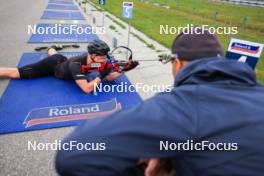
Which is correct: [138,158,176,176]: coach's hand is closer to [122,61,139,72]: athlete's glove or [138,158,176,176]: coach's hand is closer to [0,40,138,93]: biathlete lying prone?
[0,40,138,93]: biathlete lying prone

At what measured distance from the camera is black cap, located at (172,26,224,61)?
1.50 meters

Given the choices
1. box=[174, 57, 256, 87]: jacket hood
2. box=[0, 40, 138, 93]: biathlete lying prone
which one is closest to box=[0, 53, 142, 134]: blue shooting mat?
box=[0, 40, 138, 93]: biathlete lying prone

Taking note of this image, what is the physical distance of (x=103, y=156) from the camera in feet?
3.71

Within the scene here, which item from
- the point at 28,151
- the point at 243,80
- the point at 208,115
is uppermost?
the point at 243,80

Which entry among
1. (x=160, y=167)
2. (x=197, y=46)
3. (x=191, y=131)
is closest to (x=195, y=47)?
(x=197, y=46)

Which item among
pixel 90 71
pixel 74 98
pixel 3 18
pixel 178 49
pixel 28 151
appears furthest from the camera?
pixel 3 18

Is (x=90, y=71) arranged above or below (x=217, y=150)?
below

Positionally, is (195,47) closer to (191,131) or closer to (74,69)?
(191,131)

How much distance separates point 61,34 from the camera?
32.2 feet

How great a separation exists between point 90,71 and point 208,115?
4181 millimetres

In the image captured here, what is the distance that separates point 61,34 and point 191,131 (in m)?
9.50

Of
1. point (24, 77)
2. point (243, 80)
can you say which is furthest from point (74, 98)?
point (243, 80)

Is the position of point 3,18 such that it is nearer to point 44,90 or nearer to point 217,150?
point 44,90

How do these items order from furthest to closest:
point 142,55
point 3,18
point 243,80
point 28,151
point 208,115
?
1. point 3,18
2. point 142,55
3. point 28,151
4. point 243,80
5. point 208,115
